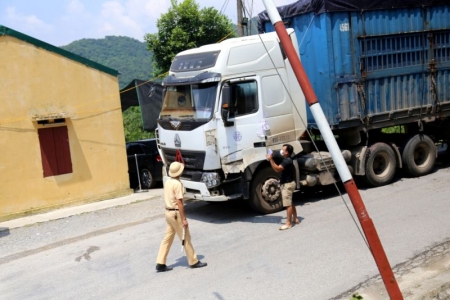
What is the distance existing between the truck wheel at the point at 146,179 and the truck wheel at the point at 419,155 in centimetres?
665

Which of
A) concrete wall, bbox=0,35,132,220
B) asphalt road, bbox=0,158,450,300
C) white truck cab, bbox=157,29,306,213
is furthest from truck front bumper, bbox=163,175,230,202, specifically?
Result: concrete wall, bbox=0,35,132,220

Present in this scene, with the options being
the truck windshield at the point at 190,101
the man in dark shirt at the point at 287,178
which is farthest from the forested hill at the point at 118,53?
the man in dark shirt at the point at 287,178

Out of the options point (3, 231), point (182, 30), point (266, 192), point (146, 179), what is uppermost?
point (182, 30)

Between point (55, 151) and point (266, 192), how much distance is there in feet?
16.4

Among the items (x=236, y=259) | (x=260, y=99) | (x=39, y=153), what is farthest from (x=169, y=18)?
(x=236, y=259)

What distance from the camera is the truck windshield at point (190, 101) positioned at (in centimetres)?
918

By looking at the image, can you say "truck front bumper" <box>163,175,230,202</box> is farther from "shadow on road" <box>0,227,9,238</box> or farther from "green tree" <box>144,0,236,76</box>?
"green tree" <box>144,0,236,76</box>

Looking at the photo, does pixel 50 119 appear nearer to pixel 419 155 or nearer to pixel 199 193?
pixel 199 193

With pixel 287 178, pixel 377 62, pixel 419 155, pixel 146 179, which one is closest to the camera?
pixel 287 178

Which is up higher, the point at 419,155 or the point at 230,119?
the point at 230,119

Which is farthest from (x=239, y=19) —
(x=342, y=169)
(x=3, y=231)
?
(x=342, y=169)

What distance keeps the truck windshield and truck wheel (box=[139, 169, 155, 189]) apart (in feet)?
15.1

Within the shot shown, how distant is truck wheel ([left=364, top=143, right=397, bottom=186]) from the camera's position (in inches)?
439

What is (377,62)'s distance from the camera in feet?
36.0
